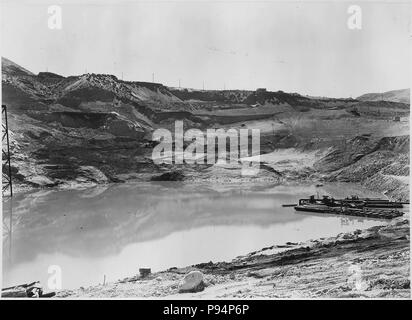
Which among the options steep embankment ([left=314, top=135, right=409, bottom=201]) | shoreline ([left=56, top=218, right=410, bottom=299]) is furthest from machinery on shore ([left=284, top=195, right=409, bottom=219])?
shoreline ([left=56, top=218, right=410, bottom=299])

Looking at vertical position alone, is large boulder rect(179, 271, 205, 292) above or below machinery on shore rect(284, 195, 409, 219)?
below

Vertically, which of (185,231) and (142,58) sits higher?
(142,58)

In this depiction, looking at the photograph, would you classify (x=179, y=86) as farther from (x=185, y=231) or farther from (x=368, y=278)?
(x=368, y=278)

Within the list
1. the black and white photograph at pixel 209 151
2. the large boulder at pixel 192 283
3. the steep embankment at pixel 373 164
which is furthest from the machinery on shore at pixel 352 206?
the large boulder at pixel 192 283

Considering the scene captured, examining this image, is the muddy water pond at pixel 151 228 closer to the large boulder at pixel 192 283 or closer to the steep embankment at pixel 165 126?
the large boulder at pixel 192 283

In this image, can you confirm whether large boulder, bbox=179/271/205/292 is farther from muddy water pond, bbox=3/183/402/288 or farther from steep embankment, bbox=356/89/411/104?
steep embankment, bbox=356/89/411/104

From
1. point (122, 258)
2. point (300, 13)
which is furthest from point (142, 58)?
point (122, 258)

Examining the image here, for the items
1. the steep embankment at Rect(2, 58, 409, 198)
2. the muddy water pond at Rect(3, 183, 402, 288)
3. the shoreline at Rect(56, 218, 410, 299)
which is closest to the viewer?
the shoreline at Rect(56, 218, 410, 299)
